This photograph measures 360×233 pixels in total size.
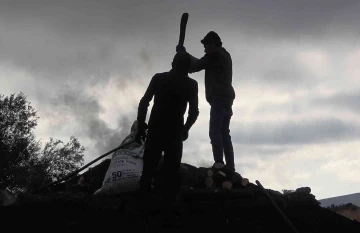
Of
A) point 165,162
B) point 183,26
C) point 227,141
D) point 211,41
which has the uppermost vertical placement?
point 183,26

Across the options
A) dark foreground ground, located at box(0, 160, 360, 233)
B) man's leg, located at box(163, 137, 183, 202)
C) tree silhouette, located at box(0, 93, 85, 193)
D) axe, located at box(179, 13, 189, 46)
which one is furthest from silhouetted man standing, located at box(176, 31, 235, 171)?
tree silhouette, located at box(0, 93, 85, 193)

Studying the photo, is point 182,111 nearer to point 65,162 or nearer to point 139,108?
point 139,108

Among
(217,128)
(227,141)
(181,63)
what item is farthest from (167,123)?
(227,141)

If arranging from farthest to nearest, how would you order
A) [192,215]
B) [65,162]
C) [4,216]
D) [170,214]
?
[65,162], [192,215], [170,214], [4,216]

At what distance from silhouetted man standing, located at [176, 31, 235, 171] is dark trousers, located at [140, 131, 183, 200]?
2.00m

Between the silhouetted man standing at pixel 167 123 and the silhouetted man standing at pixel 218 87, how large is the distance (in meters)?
1.96

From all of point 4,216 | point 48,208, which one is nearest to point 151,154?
point 48,208

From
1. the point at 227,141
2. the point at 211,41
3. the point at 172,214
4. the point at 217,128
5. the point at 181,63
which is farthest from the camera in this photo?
the point at 211,41

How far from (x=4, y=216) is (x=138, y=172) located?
190cm

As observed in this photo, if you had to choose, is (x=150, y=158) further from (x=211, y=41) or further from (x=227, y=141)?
(x=211, y=41)

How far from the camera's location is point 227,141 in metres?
8.16

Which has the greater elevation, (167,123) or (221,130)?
(221,130)

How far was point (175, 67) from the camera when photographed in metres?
6.08

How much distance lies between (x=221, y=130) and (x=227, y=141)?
31 cm
